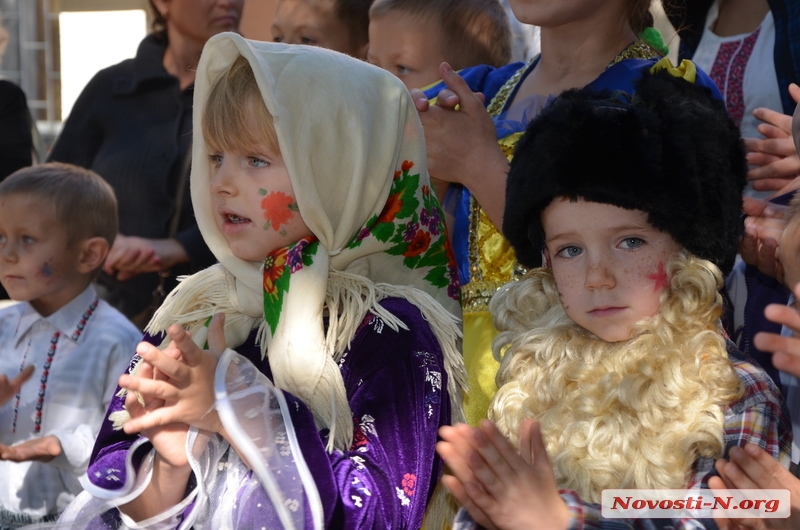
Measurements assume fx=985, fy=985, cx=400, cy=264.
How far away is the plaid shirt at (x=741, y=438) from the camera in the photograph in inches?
63.3

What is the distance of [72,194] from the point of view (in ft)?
10.7

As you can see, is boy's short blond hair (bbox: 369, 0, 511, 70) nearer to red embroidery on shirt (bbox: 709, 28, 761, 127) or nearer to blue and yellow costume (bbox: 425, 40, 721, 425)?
blue and yellow costume (bbox: 425, 40, 721, 425)

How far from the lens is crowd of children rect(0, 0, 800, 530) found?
5.65 ft

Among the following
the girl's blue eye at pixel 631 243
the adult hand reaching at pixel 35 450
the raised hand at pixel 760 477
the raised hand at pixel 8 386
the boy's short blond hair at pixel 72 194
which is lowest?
the adult hand reaching at pixel 35 450

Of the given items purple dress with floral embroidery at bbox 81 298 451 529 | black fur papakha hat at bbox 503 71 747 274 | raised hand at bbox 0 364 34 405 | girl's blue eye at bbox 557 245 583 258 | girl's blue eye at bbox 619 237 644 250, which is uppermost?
black fur papakha hat at bbox 503 71 747 274

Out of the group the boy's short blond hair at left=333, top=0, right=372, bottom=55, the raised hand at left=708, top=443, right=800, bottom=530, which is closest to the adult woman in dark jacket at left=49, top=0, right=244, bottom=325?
the boy's short blond hair at left=333, top=0, right=372, bottom=55

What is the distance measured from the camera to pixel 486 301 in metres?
2.26

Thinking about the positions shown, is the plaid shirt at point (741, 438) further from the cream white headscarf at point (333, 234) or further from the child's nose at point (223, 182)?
the child's nose at point (223, 182)

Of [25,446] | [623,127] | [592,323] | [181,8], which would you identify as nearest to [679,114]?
[623,127]

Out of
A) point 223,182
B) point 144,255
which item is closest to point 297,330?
point 223,182

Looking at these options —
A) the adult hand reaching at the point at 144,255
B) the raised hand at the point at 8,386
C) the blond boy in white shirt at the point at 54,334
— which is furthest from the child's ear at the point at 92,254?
the raised hand at the point at 8,386

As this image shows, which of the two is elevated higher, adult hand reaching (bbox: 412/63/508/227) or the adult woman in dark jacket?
adult hand reaching (bbox: 412/63/508/227)

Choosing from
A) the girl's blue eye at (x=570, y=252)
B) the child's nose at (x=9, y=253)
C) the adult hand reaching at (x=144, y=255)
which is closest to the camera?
the girl's blue eye at (x=570, y=252)

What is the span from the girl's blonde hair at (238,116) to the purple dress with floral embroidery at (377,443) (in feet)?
1.41
